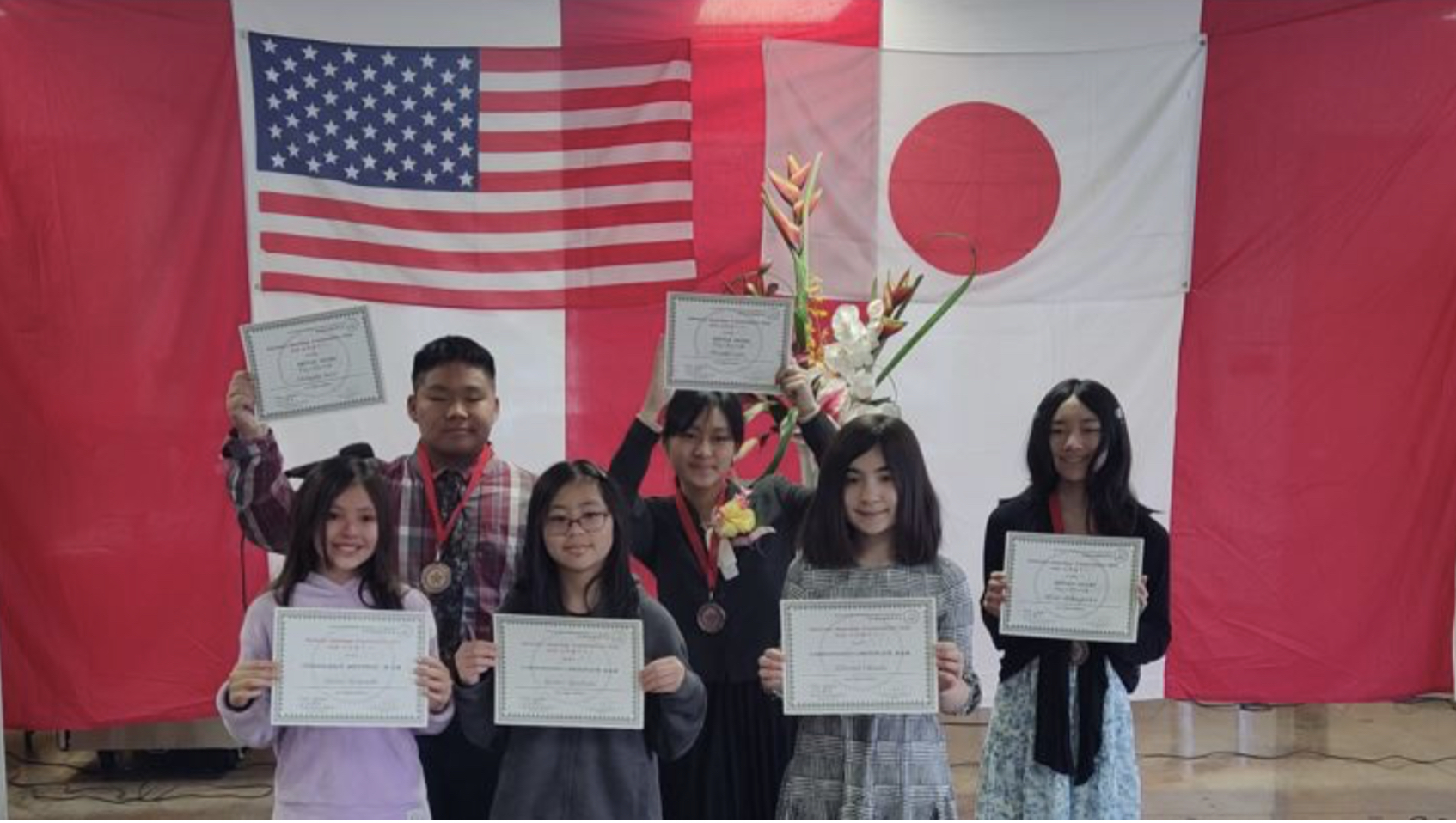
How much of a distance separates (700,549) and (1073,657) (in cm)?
73

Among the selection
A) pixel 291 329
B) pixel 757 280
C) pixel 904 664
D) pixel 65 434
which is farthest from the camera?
pixel 65 434

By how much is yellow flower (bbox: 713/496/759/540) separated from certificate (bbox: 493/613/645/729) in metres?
0.37

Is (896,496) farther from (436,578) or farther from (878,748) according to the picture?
(436,578)

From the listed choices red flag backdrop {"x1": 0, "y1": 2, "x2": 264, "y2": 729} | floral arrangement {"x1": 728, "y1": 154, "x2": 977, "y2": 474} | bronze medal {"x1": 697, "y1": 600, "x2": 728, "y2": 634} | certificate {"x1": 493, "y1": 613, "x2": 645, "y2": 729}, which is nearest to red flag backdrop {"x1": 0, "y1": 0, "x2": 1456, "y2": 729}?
red flag backdrop {"x1": 0, "y1": 2, "x2": 264, "y2": 729}

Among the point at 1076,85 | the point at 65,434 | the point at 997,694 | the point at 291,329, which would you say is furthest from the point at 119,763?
the point at 1076,85

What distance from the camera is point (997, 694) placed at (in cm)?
256

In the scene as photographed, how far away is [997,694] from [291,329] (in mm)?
1529

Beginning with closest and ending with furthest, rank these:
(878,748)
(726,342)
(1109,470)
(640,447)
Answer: (878,748)
(1109,470)
(726,342)
(640,447)

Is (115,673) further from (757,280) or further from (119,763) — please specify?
(757,280)

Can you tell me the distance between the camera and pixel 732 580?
2547mm

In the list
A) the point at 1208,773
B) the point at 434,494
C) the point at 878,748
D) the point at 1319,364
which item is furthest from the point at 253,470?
the point at 1208,773

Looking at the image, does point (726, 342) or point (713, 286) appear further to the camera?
point (713, 286)

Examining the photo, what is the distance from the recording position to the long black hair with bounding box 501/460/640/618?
2232 mm

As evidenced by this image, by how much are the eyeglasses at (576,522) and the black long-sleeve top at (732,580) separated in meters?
0.38
